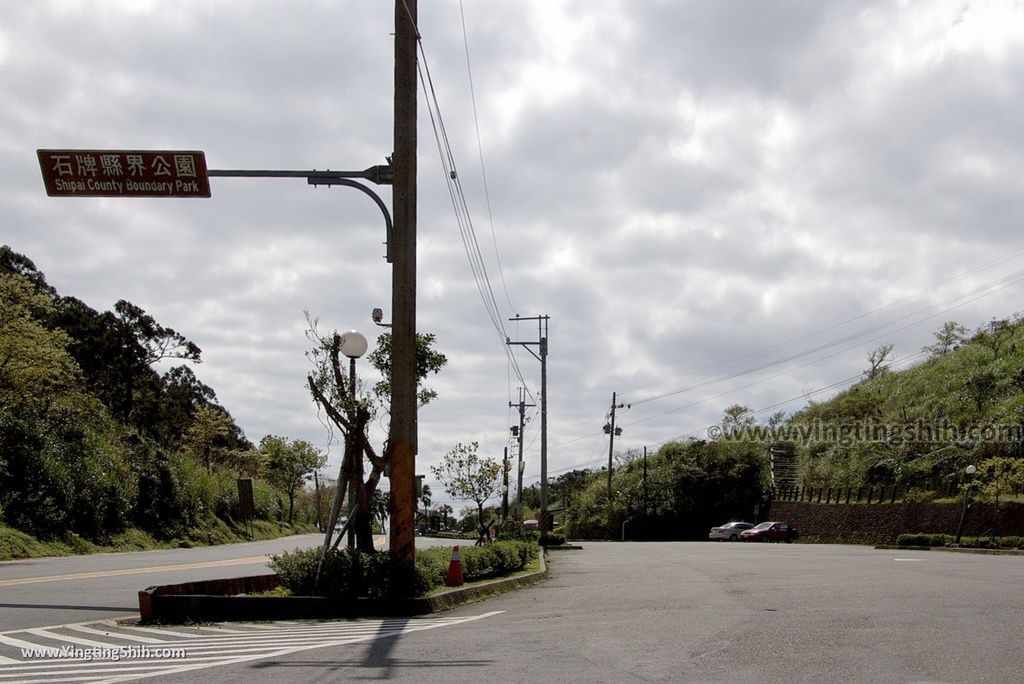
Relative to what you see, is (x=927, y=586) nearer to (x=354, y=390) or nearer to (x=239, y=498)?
(x=354, y=390)

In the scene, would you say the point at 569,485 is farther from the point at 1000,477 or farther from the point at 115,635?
the point at 115,635

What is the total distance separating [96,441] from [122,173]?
1237 inches

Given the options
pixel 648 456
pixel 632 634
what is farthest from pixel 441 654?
pixel 648 456

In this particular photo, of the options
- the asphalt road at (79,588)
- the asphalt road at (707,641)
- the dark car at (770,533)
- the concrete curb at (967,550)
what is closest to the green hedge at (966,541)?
the concrete curb at (967,550)

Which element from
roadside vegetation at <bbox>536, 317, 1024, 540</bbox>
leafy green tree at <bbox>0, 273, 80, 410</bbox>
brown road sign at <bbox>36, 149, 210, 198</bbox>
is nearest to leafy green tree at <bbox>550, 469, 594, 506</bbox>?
roadside vegetation at <bbox>536, 317, 1024, 540</bbox>

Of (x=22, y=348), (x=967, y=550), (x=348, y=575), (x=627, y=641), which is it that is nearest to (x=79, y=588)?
(x=348, y=575)

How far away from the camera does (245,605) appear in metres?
12.3

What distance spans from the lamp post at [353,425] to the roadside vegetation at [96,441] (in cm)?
2023

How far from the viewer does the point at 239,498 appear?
5934 cm

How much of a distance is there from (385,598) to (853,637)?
628 cm

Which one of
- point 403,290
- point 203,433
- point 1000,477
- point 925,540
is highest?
point 203,433

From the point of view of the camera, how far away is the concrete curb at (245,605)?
468 inches

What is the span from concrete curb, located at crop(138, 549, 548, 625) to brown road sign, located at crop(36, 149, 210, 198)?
532 centimetres

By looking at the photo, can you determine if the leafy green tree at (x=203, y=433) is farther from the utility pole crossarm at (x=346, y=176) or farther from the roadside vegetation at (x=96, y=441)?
the utility pole crossarm at (x=346, y=176)
